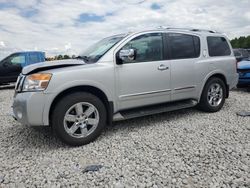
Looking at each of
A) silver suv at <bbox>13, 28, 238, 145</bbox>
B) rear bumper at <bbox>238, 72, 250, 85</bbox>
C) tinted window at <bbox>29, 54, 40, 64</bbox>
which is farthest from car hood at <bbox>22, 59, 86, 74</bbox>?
tinted window at <bbox>29, 54, 40, 64</bbox>

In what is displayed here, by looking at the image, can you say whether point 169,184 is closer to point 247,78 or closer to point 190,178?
point 190,178

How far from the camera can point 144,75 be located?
4.00 metres

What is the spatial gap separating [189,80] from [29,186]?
3378 mm

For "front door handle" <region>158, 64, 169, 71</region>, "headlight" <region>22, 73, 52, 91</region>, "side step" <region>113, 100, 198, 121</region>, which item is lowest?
"side step" <region>113, 100, 198, 121</region>

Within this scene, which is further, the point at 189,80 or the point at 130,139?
the point at 189,80

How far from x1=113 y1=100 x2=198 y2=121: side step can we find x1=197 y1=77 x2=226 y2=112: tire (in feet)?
1.00

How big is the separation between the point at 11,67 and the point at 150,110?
917 cm

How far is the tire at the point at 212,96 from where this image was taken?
4.98 metres

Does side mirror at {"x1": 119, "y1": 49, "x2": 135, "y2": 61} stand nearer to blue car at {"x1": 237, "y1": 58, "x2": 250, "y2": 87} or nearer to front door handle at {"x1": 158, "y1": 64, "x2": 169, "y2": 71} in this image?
front door handle at {"x1": 158, "y1": 64, "x2": 169, "y2": 71}

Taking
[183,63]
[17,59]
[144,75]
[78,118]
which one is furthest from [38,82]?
[17,59]

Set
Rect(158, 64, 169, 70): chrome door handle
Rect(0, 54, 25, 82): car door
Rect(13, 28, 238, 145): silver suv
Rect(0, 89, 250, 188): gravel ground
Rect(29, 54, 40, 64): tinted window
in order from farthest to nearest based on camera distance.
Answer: Rect(29, 54, 40, 64): tinted window, Rect(0, 54, 25, 82): car door, Rect(158, 64, 169, 70): chrome door handle, Rect(13, 28, 238, 145): silver suv, Rect(0, 89, 250, 188): gravel ground

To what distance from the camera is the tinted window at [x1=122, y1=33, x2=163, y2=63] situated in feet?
13.2

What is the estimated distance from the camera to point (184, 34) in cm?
468

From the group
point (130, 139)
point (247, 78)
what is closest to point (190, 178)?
point (130, 139)
